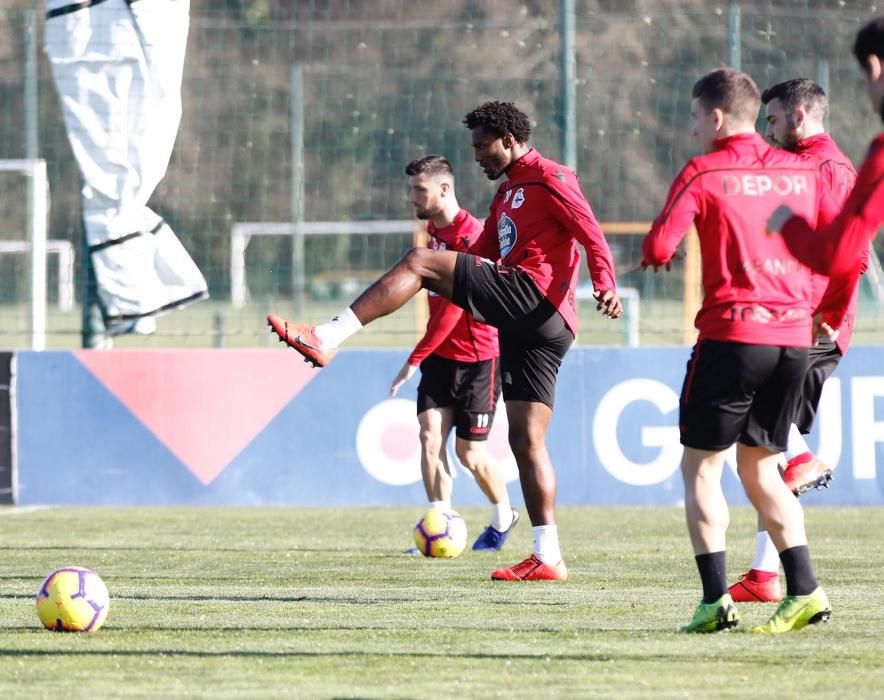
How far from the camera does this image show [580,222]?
7785mm

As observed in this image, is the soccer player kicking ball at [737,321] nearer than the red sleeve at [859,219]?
No

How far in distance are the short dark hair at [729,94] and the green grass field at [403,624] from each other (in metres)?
1.93

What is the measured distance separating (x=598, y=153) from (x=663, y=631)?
8.07m

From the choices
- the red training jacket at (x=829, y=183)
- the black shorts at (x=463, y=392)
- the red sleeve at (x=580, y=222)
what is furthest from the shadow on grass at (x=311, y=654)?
the black shorts at (x=463, y=392)

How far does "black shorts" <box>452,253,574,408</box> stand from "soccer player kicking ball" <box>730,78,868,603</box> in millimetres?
1234

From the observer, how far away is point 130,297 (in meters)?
13.2

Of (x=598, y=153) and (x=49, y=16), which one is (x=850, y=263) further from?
(x=49, y=16)

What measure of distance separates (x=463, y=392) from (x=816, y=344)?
3.14m

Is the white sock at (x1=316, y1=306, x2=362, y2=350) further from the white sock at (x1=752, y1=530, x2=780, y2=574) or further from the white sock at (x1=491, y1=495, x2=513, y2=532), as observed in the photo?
the white sock at (x1=491, y1=495, x2=513, y2=532)

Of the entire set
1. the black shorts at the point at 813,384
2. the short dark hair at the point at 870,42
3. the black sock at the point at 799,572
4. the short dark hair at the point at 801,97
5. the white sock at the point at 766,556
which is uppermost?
the short dark hair at the point at 870,42

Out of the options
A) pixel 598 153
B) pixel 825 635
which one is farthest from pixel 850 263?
pixel 598 153

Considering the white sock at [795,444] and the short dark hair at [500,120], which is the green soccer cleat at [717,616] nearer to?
the white sock at [795,444]

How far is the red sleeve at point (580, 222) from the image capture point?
7.68m

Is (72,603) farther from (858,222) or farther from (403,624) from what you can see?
(858,222)
